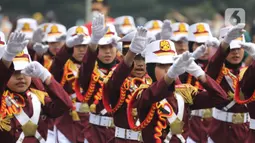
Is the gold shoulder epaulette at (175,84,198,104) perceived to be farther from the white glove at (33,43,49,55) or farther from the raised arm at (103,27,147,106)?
the white glove at (33,43,49,55)

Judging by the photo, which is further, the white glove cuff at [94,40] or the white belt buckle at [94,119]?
the white belt buckle at [94,119]

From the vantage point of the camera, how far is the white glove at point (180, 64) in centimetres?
1040

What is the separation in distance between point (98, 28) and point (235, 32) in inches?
67.2

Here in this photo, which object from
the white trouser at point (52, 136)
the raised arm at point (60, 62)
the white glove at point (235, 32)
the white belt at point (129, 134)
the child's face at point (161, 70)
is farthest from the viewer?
the white trouser at point (52, 136)

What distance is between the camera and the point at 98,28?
1273 centimetres

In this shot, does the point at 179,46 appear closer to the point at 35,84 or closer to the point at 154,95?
the point at 35,84

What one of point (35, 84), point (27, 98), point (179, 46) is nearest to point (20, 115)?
point (27, 98)

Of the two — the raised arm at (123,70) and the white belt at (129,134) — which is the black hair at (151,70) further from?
the white belt at (129,134)

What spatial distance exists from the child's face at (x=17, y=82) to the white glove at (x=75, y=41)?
2.32 metres

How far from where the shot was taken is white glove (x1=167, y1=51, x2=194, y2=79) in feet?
34.1

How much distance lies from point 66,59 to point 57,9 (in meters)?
23.0

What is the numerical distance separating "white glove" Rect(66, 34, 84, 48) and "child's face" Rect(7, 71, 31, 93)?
2.32 metres

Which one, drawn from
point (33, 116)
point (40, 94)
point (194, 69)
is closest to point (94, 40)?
point (40, 94)

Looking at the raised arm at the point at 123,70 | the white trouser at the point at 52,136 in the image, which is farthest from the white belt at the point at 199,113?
the raised arm at the point at 123,70
